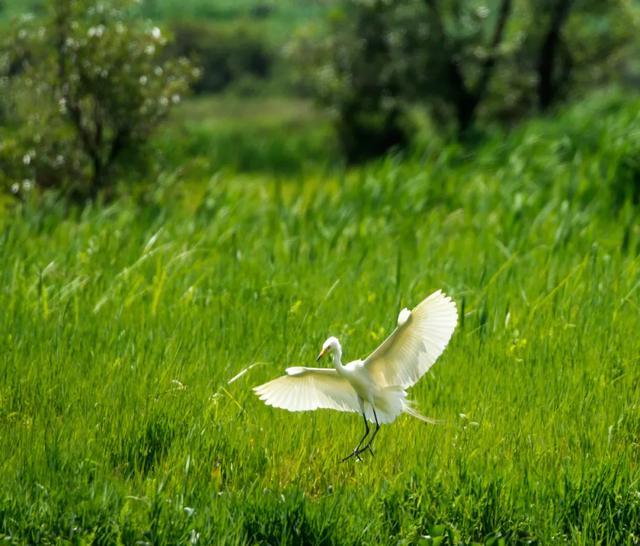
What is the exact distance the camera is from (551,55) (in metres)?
15.0

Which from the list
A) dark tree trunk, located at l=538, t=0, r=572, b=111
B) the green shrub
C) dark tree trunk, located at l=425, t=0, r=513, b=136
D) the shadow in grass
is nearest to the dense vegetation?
the shadow in grass

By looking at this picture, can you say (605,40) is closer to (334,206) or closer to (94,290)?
(334,206)

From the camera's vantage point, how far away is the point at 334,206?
356 inches

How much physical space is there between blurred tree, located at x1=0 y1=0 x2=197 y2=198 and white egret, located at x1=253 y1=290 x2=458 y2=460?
5.20 metres

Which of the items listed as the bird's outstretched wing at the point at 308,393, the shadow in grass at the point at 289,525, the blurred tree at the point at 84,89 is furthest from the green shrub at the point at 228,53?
the shadow in grass at the point at 289,525

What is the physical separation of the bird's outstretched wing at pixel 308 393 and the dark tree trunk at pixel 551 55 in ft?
36.8

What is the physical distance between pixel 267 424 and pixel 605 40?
12291 millimetres

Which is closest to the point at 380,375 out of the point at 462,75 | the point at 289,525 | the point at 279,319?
the point at 289,525

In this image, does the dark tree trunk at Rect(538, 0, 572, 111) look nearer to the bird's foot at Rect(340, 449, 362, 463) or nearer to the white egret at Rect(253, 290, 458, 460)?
the bird's foot at Rect(340, 449, 362, 463)

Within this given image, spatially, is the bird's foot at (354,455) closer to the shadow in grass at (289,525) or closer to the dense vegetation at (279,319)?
the dense vegetation at (279,319)

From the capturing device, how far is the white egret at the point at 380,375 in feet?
13.5

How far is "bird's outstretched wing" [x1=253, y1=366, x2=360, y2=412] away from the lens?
13.8 feet

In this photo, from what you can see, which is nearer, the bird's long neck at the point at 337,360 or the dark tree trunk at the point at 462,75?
the bird's long neck at the point at 337,360

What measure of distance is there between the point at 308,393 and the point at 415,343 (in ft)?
1.36
